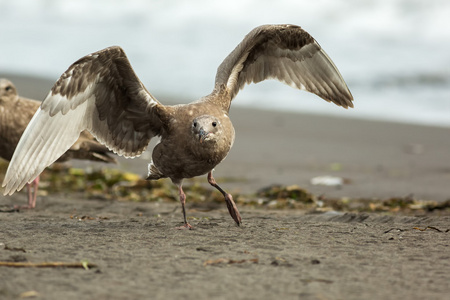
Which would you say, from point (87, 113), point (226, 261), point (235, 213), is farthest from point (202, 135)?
point (226, 261)

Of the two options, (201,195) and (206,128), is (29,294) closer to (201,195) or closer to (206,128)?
(206,128)

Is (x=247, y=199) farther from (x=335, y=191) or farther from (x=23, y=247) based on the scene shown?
(x=23, y=247)

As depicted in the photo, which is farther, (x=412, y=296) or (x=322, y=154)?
(x=322, y=154)

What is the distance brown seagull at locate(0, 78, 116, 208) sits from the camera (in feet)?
24.5

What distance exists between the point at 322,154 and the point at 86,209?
16.9 feet

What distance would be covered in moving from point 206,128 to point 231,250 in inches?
52.8

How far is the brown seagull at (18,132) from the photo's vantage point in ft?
24.5

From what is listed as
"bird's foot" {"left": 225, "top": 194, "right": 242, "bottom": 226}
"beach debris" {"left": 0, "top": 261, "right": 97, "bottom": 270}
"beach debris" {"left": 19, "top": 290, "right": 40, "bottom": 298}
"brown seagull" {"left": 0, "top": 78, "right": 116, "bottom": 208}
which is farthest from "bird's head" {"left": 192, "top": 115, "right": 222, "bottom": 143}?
"brown seagull" {"left": 0, "top": 78, "right": 116, "bottom": 208}

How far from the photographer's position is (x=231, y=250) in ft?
14.2

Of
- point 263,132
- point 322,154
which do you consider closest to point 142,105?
point 322,154

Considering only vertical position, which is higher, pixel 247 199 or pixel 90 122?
pixel 90 122

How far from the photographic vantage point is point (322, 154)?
11047 mm

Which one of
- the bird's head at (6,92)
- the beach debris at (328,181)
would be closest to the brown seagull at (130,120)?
the bird's head at (6,92)

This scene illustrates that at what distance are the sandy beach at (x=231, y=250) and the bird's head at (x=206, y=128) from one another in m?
0.75
